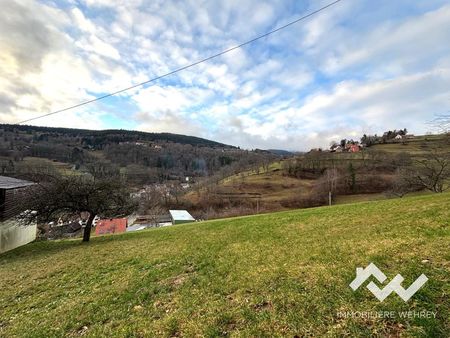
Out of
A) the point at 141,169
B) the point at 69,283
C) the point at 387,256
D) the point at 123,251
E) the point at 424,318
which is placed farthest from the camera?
the point at 141,169

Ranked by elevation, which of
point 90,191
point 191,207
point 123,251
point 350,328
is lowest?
point 191,207

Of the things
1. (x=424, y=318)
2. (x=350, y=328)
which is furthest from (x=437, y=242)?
(x=350, y=328)

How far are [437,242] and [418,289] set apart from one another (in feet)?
9.07

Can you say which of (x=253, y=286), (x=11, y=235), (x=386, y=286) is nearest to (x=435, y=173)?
(x=386, y=286)

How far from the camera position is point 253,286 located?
22.4 feet

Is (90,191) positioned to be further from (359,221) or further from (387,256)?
(387,256)

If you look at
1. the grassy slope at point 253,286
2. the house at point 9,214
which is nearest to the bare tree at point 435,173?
the grassy slope at point 253,286

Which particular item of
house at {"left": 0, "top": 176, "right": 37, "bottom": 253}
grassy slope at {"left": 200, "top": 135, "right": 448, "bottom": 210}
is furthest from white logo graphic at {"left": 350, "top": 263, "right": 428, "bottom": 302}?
grassy slope at {"left": 200, "top": 135, "right": 448, "bottom": 210}

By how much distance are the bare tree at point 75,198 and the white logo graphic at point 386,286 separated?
1733cm

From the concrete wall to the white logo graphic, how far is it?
26.1m

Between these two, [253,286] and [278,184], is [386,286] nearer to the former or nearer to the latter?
[253,286]

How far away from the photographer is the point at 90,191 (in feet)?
63.1

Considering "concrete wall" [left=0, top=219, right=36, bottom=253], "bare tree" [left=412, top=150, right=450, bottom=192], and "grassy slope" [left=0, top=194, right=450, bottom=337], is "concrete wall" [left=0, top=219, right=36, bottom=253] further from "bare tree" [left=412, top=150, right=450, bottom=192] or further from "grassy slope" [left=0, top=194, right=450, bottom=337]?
"bare tree" [left=412, top=150, right=450, bottom=192]

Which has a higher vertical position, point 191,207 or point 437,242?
point 437,242
